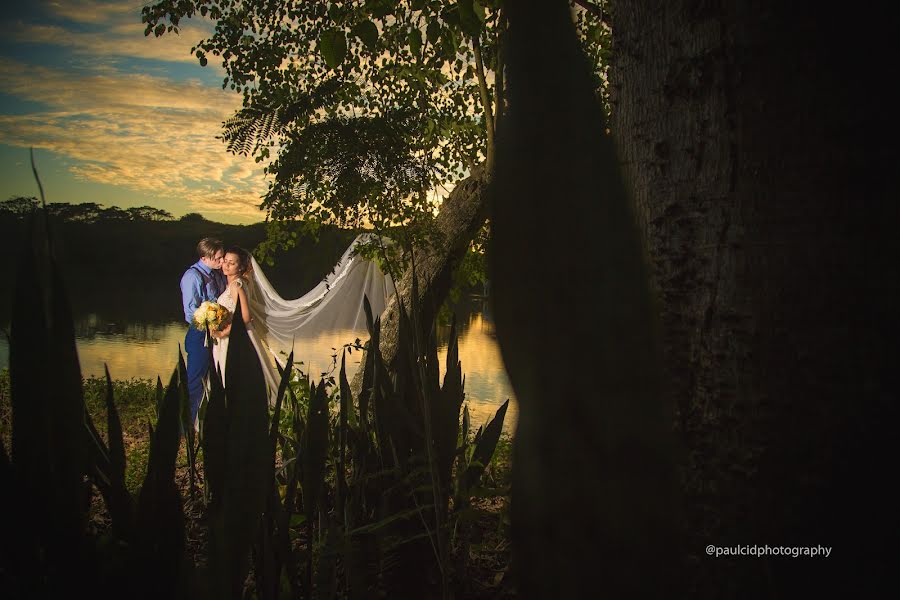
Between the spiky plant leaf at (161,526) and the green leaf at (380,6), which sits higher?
the green leaf at (380,6)

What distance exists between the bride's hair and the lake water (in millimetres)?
965

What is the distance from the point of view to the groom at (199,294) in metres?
4.75

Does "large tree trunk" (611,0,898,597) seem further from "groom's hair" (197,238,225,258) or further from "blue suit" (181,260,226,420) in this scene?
"groom's hair" (197,238,225,258)

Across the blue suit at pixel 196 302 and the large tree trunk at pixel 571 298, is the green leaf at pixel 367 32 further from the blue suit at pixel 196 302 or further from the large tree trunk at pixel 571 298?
the blue suit at pixel 196 302

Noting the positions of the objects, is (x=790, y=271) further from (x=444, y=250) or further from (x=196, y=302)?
(x=196, y=302)

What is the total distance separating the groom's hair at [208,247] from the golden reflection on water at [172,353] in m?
0.94

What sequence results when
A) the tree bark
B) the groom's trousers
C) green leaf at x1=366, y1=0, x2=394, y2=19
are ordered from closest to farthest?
green leaf at x1=366, y1=0, x2=394, y2=19 < the tree bark < the groom's trousers

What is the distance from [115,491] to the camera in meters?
0.73

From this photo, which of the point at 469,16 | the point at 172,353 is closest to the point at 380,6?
the point at 469,16

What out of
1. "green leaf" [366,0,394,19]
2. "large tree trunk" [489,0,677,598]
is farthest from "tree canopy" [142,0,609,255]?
"large tree trunk" [489,0,677,598]

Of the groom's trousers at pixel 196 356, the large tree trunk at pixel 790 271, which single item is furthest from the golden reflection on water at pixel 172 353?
the large tree trunk at pixel 790 271

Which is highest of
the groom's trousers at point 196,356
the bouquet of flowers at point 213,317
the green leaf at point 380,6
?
the green leaf at point 380,6

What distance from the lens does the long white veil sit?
676cm

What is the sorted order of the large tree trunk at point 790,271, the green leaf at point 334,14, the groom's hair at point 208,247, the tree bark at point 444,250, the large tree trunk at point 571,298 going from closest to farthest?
1. the large tree trunk at point 571,298
2. the large tree trunk at point 790,271
3. the green leaf at point 334,14
4. the tree bark at point 444,250
5. the groom's hair at point 208,247
